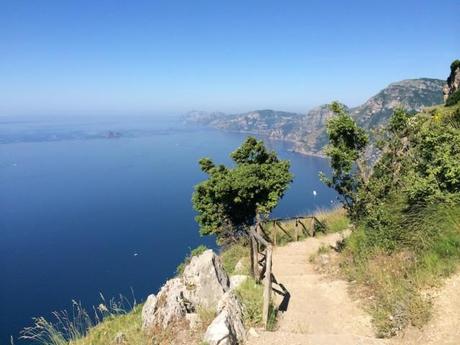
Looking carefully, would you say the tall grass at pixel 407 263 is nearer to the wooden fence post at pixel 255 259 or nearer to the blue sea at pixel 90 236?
the wooden fence post at pixel 255 259

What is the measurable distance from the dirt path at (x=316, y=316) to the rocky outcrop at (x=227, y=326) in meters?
0.26

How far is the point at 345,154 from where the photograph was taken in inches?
552

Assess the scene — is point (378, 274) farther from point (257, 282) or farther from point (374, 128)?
point (374, 128)

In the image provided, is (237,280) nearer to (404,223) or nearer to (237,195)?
(404,223)

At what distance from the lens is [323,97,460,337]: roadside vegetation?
7016 mm

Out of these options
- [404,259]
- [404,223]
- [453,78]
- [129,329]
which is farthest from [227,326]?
[453,78]

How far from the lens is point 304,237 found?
60.3ft

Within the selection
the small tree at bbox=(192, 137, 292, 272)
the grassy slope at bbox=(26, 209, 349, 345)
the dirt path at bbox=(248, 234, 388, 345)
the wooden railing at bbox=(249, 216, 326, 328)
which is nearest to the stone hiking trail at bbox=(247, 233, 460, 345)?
the dirt path at bbox=(248, 234, 388, 345)

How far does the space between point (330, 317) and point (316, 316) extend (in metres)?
0.35

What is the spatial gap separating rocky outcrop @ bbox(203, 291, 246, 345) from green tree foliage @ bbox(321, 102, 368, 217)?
8391 millimetres

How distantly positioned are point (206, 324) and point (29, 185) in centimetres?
18685

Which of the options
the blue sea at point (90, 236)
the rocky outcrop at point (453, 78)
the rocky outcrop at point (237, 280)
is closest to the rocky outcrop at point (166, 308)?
the rocky outcrop at point (237, 280)

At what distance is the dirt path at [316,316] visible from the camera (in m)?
6.01

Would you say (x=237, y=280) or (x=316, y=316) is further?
(x=237, y=280)
